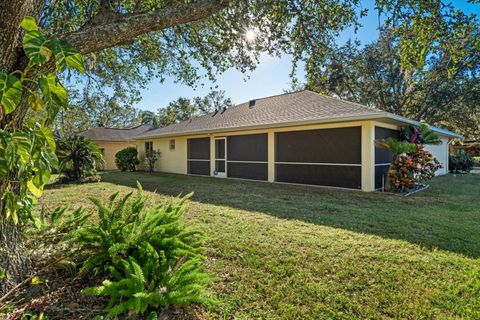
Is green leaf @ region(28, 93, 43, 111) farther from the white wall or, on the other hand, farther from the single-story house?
the white wall

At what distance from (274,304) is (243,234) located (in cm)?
186

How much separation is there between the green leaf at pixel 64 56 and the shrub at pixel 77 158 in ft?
35.7

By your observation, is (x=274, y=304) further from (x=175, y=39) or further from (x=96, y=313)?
(x=175, y=39)

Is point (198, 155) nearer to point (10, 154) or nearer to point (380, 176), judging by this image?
point (380, 176)

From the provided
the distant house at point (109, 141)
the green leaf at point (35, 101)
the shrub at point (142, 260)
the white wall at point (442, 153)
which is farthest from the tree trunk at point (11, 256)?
the distant house at point (109, 141)

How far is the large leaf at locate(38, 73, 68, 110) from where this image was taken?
1.48 meters

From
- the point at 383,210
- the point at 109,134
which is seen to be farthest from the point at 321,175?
the point at 109,134

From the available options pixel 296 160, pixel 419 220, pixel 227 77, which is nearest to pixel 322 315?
pixel 419 220

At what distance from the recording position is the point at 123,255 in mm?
2666

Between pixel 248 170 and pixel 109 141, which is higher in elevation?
pixel 109 141

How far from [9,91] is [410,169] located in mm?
10013

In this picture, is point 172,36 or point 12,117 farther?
point 172,36

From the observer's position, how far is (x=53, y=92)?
61.2 inches

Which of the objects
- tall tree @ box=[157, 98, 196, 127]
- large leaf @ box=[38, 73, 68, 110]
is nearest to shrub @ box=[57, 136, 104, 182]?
large leaf @ box=[38, 73, 68, 110]
